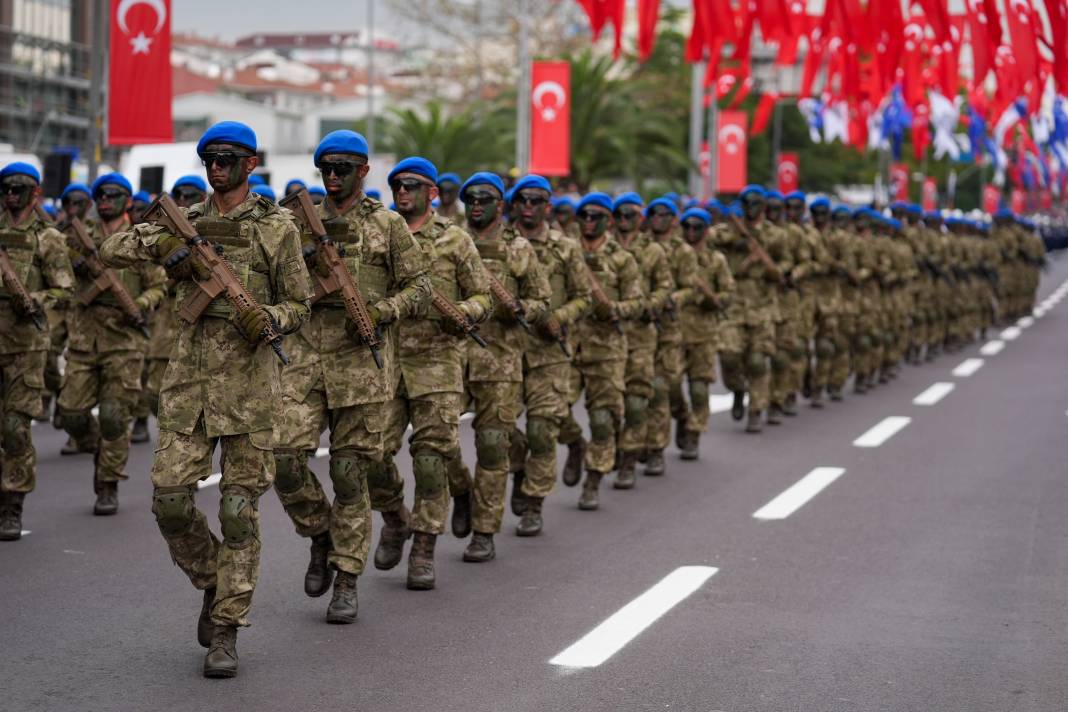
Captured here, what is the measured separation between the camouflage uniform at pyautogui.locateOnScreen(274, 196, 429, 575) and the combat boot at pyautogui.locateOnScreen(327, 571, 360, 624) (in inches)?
3.1

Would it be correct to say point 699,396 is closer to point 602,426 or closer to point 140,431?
point 602,426

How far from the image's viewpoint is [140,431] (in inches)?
571

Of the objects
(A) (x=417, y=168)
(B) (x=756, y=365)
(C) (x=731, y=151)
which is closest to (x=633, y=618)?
(A) (x=417, y=168)

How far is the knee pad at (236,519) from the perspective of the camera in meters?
6.85

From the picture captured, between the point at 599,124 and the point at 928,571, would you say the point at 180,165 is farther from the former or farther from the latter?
the point at 928,571

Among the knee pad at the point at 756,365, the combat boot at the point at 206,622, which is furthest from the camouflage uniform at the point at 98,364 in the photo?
the knee pad at the point at 756,365

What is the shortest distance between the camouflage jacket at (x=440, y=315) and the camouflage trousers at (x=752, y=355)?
7219 millimetres

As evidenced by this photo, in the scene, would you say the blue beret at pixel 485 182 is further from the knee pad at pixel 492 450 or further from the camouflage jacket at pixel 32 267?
the camouflage jacket at pixel 32 267

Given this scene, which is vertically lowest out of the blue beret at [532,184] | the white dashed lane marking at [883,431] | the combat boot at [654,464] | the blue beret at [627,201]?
the white dashed lane marking at [883,431]

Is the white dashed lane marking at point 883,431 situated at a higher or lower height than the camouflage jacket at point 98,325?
lower

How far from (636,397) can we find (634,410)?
0.11 metres

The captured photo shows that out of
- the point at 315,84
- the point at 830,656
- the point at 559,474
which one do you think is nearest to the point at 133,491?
the point at 559,474

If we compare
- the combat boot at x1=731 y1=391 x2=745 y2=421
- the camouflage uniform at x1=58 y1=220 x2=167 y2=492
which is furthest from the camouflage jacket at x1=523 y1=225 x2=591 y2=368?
the combat boot at x1=731 y1=391 x2=745 y2=421

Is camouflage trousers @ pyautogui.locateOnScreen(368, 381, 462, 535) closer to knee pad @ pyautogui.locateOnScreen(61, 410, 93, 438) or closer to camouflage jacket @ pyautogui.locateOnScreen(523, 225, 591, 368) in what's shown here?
camouflage jacket @ pyautogui.locateOnScreen(523, 225, 591, 368)
